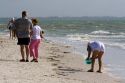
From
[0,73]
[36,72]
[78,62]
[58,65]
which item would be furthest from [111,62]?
[0,73]

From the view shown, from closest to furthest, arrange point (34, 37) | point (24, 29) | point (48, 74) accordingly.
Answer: point (48, 74)
point (24, 29)
point (34, 37)

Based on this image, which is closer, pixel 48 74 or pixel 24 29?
pixel 48 74

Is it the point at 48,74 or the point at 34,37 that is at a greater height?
the point at 34,37

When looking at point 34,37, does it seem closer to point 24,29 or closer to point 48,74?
point 24,29

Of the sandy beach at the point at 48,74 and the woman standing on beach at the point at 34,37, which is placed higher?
the woman standing on beach at the point at 34,37

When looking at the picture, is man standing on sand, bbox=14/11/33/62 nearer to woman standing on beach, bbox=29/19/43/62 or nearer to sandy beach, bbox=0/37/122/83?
woman standing on beach, bbox=29/19/43/62

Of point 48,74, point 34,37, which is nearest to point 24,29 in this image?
point 34,37

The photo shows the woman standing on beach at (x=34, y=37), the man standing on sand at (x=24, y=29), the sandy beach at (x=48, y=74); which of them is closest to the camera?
the sandy beach at (x=48, y=74)

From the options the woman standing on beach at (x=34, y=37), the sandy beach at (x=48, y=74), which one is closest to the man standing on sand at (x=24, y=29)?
the woman standing on beach at (x=34, y=37)

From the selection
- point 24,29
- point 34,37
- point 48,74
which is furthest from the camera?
point 34,37

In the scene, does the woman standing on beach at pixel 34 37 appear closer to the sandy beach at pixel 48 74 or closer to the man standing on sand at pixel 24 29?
the man standing on sand at pixel 24 29

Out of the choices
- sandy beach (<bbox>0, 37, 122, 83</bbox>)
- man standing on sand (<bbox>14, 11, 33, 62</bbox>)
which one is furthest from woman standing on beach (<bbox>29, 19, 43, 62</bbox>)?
sandy beach (<bbox>0, 37, 122, 83</bbox>)

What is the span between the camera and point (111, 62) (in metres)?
16.4

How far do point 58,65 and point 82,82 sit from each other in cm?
353
